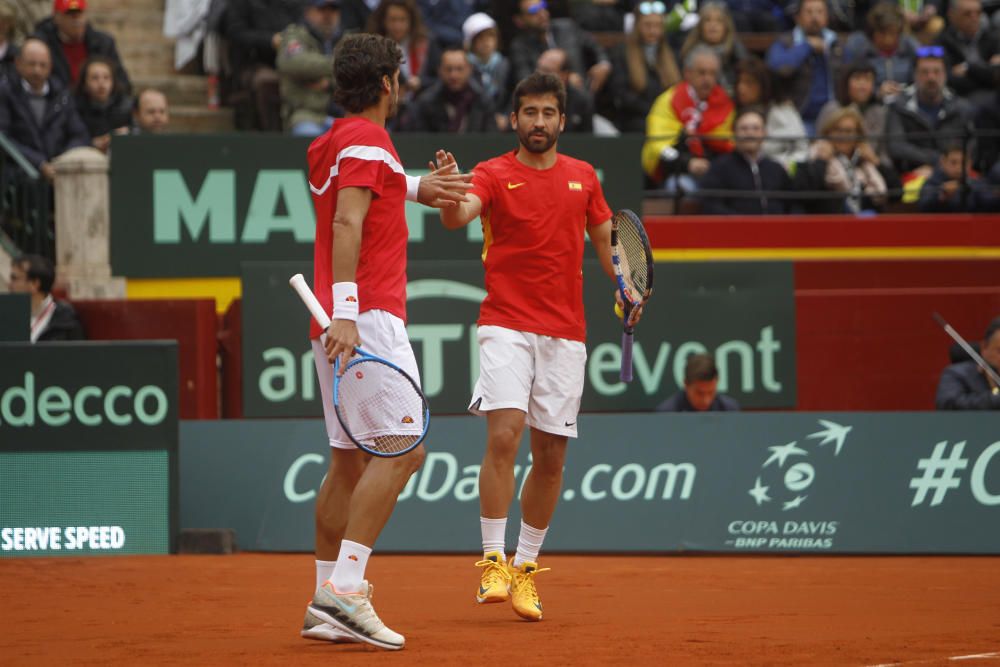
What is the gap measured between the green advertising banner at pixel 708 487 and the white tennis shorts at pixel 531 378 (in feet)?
8.99

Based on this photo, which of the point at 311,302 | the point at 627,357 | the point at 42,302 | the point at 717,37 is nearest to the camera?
the point at 311,302

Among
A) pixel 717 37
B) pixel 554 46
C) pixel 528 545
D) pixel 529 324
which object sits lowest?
pixel 528 545

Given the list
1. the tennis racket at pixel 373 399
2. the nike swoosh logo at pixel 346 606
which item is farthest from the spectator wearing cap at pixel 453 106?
the nike swoosh logo at pixel 346 606

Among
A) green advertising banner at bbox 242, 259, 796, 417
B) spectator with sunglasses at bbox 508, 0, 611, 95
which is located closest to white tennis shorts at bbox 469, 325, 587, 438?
green advertising banner at bbox 242, 259, 796, 417

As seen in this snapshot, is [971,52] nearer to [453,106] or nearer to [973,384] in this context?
[453,106]

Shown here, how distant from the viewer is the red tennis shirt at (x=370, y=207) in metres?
5.98

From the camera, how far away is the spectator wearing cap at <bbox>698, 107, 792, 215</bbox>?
13828 millimetres

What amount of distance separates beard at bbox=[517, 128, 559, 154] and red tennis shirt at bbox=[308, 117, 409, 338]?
51.5 inches

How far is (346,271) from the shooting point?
19.2ft

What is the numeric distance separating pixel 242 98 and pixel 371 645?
32.7ft

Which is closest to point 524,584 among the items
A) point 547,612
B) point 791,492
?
point 547,612

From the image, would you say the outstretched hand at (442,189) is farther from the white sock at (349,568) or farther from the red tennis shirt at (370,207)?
the white sock at (349,568)

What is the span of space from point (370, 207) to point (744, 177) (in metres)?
8.22

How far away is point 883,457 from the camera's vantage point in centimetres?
1008
